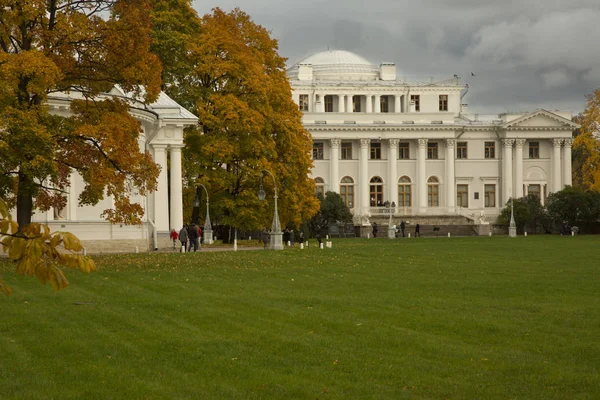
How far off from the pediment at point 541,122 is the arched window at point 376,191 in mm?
14687

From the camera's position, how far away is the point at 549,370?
12578 mm

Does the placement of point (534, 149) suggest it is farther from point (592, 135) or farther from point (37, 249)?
point (37, 249)

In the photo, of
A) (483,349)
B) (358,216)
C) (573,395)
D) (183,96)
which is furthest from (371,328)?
(358,216)

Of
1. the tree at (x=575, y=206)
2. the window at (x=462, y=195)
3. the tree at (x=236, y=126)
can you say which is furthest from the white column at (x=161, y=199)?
the window at (x=462, y=195)

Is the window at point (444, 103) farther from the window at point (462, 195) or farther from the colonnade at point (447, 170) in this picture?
the window at point (462, 195)

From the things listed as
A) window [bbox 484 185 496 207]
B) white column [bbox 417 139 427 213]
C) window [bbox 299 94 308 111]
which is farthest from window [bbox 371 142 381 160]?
window [bbox 484 185 496 207]

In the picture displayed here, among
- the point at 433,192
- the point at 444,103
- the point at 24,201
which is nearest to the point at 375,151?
the point at 433,192

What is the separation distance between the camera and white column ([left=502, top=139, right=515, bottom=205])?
104750 millimetres

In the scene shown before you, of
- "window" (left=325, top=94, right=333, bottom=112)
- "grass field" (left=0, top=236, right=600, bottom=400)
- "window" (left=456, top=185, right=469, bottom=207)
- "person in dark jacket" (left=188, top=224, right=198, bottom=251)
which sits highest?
"window" (left=325, top=94, right=333, bottom=112)

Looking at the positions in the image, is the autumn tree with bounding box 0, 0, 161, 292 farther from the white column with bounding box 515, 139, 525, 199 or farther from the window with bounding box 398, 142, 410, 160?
the white column with bounding box 515, 139, 525, 199

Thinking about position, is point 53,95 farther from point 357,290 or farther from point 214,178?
point 357,290

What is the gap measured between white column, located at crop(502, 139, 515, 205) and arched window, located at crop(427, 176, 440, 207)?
702cm

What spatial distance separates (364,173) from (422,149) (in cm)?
675

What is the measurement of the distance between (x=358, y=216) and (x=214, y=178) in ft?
148
